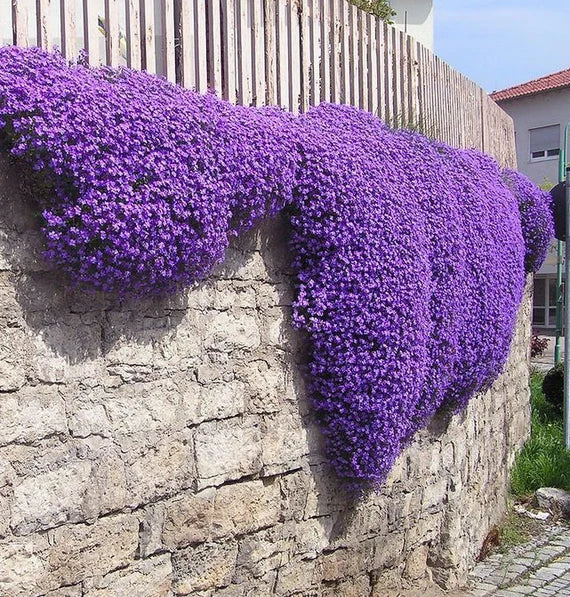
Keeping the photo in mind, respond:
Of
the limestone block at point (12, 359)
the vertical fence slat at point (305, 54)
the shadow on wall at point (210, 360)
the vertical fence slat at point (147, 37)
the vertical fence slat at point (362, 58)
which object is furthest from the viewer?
the vertical fence slat at point (362, 58)

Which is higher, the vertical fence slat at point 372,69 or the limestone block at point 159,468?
the vertical fence slat at point 372,69

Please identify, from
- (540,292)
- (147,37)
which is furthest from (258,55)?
(540,292)

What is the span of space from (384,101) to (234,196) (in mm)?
2194

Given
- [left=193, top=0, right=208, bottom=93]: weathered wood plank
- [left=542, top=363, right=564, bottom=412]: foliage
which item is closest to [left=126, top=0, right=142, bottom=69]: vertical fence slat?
[left=193, top=0, right=208, bottom=93]: weathered wood plank

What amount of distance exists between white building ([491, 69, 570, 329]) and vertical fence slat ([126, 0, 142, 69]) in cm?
2690

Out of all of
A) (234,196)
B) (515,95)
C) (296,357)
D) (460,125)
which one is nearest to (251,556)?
(296,357)

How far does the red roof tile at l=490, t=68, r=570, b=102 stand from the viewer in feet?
95.2

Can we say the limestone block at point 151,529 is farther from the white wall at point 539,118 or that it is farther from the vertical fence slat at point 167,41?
the white wall at point 539,118

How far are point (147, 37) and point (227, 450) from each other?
1.78m

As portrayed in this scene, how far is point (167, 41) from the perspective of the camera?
361 cm

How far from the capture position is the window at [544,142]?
29.7m

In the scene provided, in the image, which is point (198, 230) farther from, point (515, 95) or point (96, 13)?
point (515, 95)

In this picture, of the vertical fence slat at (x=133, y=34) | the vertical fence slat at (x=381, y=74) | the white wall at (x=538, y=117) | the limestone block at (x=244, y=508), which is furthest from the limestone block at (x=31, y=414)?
the white wall at (x=538, y=117)

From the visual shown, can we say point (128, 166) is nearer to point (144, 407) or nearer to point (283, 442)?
point (144, 407)
